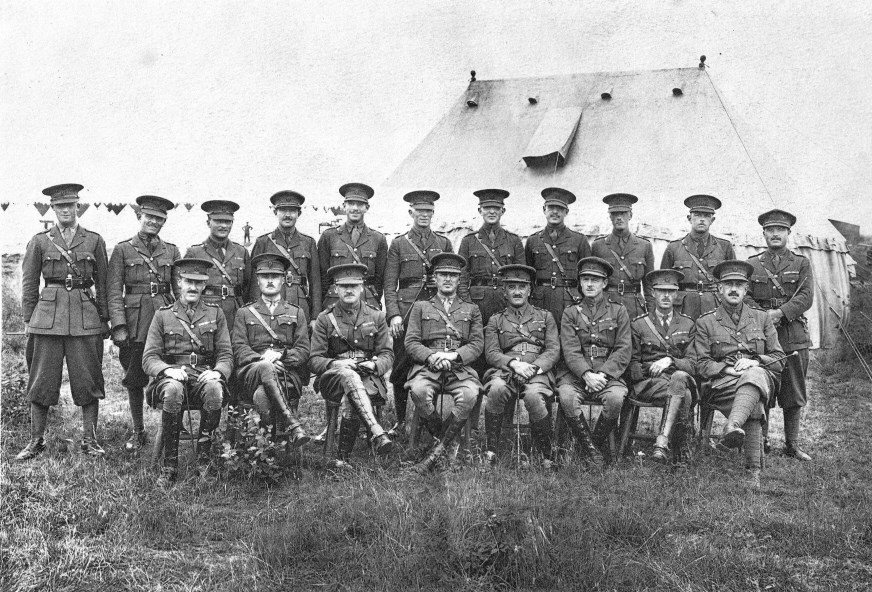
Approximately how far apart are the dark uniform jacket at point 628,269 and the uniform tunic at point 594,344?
0.51m

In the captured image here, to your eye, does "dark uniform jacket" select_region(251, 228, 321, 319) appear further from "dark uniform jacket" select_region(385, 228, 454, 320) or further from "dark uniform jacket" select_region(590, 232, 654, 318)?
"dark uniform jacket" select_region(590, 232, 654, 318)

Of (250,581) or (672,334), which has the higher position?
(672,334)

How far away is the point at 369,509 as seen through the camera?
394 centimetres

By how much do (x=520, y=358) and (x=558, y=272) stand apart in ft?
3.54

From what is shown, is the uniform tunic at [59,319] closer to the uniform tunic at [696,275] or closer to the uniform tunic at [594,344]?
the uniform tunic at [594,344]

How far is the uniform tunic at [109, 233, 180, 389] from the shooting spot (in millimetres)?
5613

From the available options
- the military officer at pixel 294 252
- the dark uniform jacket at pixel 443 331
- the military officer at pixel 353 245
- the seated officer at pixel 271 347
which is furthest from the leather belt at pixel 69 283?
the dark uniform jacket at pixel 443 331

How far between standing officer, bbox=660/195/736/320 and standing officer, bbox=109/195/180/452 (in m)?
4.27

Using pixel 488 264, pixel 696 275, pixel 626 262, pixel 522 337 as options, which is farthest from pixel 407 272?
pixel 696 275

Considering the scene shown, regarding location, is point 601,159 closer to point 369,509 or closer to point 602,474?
point 602,474

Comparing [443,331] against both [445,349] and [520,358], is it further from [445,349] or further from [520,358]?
[520,358]

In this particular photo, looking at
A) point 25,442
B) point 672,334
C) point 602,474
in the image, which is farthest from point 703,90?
point 25,442

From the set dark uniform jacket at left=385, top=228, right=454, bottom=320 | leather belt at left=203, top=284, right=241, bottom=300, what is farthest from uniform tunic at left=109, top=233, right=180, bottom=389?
dark uniform jacket at left=385, top=228, right=454, bottom=320

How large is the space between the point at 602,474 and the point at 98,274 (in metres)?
4.13
